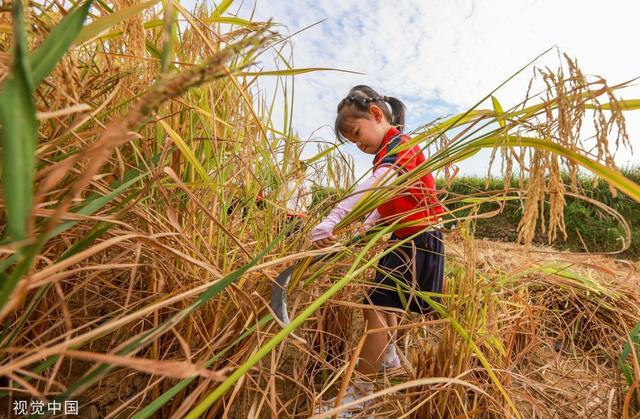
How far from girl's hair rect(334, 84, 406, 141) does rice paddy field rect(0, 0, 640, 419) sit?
0.43m

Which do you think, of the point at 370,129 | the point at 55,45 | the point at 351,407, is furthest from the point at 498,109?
the point at 370,129

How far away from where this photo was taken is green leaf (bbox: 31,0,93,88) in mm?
226

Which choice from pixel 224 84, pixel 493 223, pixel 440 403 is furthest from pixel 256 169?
pixel 493 223

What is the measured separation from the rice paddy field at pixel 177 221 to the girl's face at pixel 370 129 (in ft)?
1.22

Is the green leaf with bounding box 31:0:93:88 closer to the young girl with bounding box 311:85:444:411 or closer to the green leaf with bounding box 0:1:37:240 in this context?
the green leaf with bounding box 0:1:37:240

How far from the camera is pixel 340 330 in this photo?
1039mm

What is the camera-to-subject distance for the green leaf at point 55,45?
226 millimetres

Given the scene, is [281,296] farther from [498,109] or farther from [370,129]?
[370,129]

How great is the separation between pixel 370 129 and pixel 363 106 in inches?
4.5

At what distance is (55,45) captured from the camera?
0.24 metres

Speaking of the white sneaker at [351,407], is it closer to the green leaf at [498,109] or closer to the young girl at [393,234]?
the young girl at [393,234]

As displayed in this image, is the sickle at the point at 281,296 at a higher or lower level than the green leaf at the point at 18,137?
lower

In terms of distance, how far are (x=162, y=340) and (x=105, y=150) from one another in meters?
0.55

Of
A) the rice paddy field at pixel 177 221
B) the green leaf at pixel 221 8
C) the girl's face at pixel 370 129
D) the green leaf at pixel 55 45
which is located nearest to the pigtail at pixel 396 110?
the girl's face at pixel 370 129
